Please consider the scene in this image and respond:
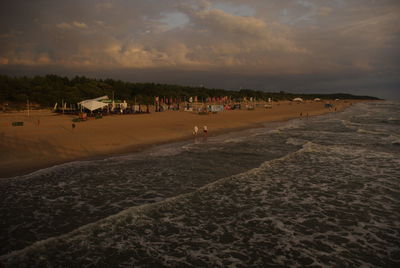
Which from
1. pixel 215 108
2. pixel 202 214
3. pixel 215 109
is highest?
pixel 215 108

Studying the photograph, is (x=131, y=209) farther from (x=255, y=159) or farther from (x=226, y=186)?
(x=255, y=159)

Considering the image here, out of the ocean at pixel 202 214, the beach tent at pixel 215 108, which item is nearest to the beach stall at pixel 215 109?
the beach tent at pixel 215 108

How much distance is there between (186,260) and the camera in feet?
17.5

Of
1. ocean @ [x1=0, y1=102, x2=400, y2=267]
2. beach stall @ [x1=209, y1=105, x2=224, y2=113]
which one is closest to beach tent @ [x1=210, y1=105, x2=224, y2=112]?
beach stall @ [x1=209, y1=105, x2=224, y2=113]

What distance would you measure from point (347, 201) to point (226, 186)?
432 cm

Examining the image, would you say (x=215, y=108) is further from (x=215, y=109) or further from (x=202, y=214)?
(x=202, y=214)

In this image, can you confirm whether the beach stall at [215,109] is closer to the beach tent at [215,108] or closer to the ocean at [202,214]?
the beach tent at [215,108]

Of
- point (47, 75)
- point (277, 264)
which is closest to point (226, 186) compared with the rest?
point (277, 264)

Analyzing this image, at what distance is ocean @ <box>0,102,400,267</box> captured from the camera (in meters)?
5.46

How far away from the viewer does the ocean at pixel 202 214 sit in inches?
215

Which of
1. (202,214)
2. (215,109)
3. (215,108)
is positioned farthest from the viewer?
(215,108)

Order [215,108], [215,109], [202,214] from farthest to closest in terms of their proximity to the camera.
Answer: [215,108] → [215,109] → [202,214]

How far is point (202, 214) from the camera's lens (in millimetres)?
7422

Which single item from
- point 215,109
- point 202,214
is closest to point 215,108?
point 215,109
